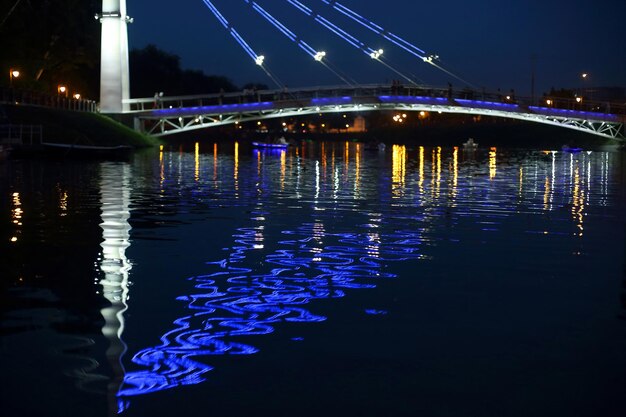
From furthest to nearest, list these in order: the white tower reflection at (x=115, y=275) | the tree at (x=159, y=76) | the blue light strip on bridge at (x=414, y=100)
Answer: the tree at (x=159, y=76) → the blue light strip on bridge at (x=414, y=100) → the white tower reflection at (x=115, y=275)

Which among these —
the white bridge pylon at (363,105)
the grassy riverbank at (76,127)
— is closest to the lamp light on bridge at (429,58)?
the white bridge pylon at (363,105)

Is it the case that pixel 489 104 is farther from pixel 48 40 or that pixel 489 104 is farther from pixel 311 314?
pixel 311 314

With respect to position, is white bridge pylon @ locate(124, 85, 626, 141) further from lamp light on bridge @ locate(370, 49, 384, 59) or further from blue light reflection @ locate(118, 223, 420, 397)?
blue light reflection @ locate(118, 223, 420, 397)

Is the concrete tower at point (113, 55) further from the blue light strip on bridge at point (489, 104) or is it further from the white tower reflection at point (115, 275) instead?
the white tower reflection at point (115, 275)

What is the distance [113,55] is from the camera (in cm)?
8181

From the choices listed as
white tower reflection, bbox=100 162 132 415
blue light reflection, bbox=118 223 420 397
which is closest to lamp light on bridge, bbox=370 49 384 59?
white tower reflection, bbox=100 162 132 415

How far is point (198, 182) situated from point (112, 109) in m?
52.2

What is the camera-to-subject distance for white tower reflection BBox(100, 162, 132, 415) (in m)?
7.59

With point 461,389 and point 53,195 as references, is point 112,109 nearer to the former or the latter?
point 53,195

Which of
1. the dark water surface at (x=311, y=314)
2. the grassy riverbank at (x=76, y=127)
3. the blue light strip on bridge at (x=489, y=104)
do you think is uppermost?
the blue light strip on bridge at (x=489, y=104)

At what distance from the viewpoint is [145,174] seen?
125 ft

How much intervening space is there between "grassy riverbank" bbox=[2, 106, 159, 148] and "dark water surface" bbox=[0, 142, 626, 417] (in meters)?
39.8

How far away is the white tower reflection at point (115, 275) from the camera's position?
759cm

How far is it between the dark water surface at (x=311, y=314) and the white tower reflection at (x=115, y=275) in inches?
1.4
